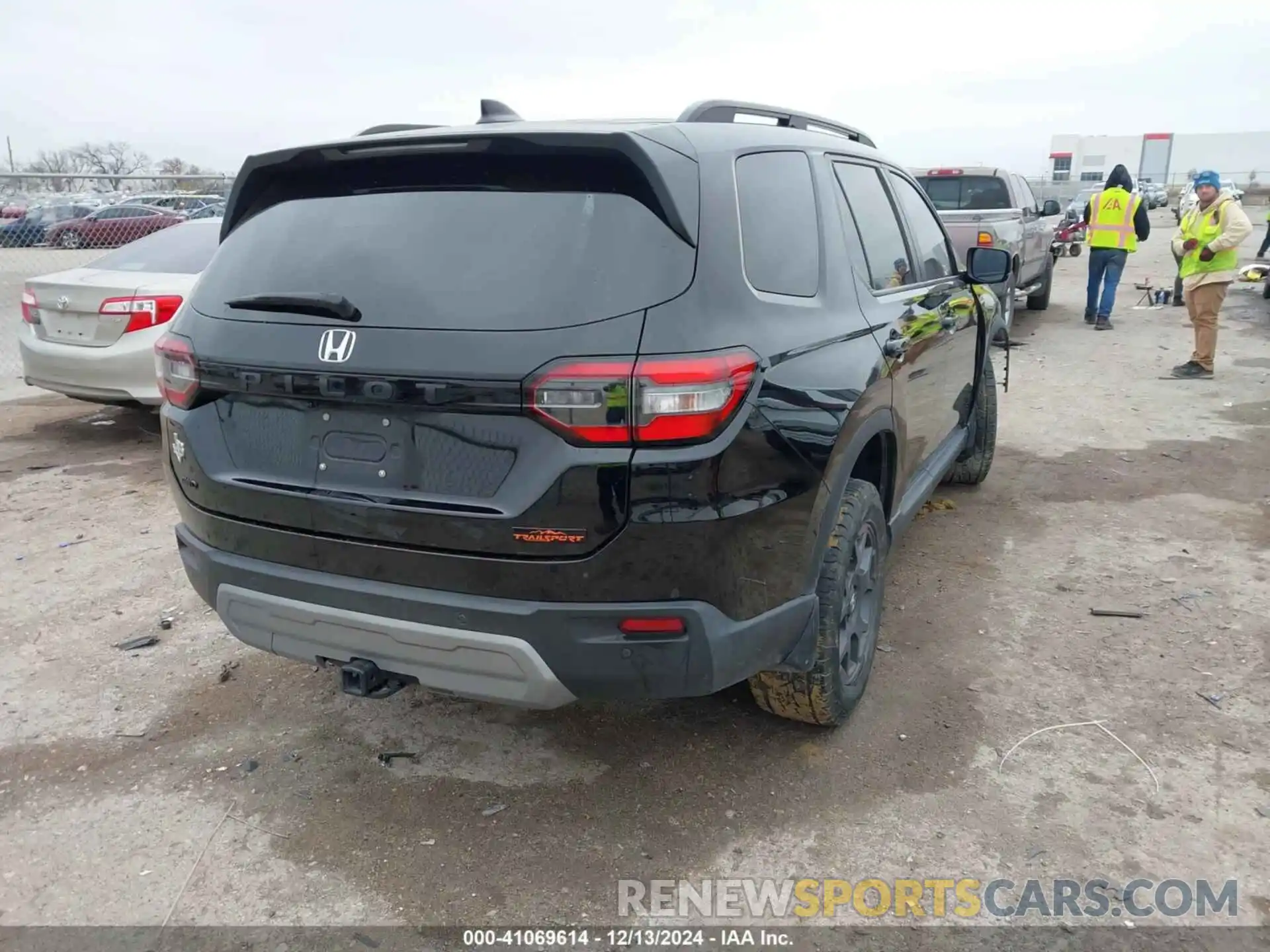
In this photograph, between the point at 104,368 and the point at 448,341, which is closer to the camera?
the point at 448,341

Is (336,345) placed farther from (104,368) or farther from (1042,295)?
(1042,295)

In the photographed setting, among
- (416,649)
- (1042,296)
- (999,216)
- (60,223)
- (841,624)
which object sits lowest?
(1042,296)

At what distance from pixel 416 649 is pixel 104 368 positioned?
5.28 m

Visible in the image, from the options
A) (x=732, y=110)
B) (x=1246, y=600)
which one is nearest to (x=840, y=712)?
(x=732, y=110)

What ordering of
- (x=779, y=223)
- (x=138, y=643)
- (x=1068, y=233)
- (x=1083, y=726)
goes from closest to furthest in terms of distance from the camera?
1. (x=779, y=223)
2. (x=1083, y=726)
3. (x=138, y=643)
4. (x=1068, y=233)

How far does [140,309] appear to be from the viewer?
6.54m

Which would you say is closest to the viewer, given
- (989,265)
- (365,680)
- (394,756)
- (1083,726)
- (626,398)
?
(626,398)

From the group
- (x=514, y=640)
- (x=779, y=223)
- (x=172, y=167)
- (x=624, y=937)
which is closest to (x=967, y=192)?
(x=779, y=223)

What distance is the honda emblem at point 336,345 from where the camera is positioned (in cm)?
237

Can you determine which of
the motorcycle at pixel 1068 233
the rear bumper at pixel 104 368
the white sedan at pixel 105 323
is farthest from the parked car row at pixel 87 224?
the motorcycle at pixel 1068 233

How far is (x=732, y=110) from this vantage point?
304 centimetres

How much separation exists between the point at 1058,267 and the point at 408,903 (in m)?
23.2

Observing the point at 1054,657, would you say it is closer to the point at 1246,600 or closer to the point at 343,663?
the point at 1246,600

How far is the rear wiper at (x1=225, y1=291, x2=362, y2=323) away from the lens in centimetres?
242
